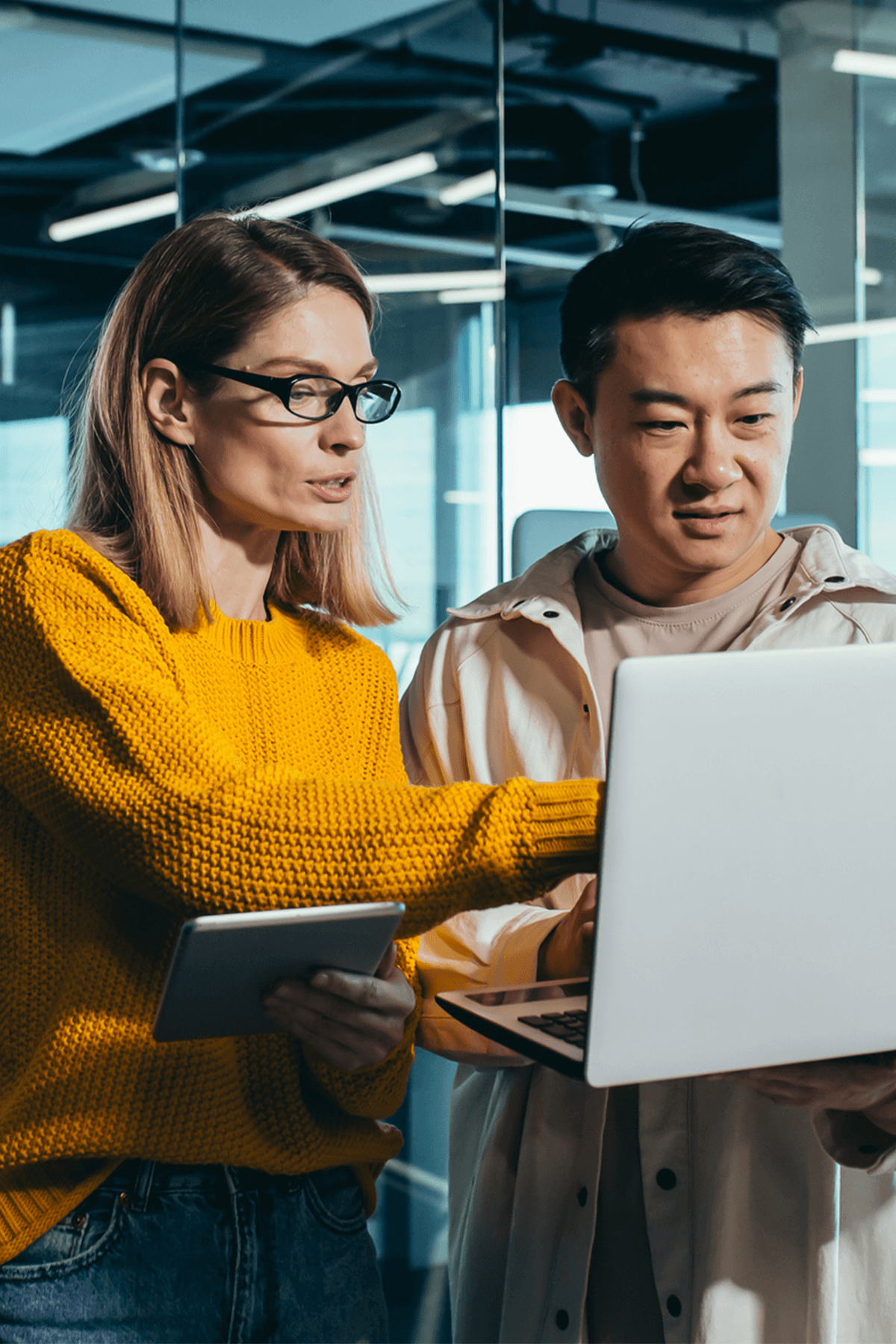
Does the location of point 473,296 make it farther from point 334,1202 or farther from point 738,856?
point 738,856

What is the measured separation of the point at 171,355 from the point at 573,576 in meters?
0.57

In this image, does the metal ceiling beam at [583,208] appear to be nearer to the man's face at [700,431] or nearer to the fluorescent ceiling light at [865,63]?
the fluorescent ceiling light at [865,63]

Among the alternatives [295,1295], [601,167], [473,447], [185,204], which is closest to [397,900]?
[295,1295]

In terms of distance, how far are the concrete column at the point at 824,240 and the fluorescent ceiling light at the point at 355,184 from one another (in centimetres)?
110

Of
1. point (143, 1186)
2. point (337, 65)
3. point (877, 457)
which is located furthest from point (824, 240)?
point (143, 1186)

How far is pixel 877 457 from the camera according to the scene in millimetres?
3744

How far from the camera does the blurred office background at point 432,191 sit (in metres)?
3.80

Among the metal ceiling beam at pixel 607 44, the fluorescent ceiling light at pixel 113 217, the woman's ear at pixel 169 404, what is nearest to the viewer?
the woman's ear at pixel 169 404

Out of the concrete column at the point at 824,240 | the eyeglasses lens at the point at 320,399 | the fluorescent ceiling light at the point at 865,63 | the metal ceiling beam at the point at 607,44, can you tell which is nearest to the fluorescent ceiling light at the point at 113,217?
the metal ceiling beam at the point at 607,44

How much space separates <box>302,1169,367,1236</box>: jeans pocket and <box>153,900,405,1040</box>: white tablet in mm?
208

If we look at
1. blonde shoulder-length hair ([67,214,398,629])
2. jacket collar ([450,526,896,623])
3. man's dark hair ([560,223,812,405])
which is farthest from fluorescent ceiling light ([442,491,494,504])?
blonde shoulder-length hair ([67,214,398,629])

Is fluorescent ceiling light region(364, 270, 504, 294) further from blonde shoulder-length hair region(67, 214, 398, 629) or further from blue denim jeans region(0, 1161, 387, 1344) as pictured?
blue denim jeans region(0, 1161, 387, 1344)

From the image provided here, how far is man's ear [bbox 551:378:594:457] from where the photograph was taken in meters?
1.52

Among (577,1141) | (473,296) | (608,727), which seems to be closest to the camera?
(608,727)
